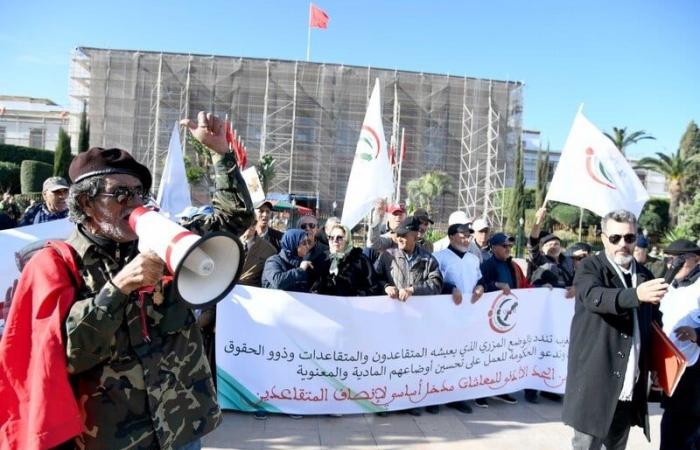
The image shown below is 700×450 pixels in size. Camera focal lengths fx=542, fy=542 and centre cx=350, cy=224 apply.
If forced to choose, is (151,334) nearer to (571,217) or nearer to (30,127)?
(571,217)

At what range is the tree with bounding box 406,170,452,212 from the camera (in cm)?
3581

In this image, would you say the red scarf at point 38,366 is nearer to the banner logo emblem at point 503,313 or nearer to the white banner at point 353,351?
the white banner at point 353,351

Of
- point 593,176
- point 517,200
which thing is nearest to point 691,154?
point 517,200

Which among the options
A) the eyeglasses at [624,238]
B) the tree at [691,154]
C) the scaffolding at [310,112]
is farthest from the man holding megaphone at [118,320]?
the tree at [691,154]

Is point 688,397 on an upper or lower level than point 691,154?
lower

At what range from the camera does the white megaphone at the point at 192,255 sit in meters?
1.32

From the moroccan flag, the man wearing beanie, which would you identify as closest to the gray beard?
the man wearing beanie

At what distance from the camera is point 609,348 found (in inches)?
116

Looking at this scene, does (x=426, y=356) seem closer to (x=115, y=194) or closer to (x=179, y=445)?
(x=179, y=445)

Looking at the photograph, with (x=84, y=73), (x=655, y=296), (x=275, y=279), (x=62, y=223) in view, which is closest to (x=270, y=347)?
(x=275, y=279)

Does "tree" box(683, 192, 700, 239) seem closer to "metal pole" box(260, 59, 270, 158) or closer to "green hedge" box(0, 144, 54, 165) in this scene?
"metal pole" box(260, 59, 270, 158)

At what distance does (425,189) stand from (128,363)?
34.8 metres

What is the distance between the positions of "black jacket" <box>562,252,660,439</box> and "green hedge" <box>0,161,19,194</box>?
95.4 ft

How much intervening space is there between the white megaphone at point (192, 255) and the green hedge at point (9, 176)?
29327 mm
